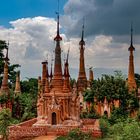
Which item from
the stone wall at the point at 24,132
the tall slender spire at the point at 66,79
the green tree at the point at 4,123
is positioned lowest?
the stone wall at the point at 24,132

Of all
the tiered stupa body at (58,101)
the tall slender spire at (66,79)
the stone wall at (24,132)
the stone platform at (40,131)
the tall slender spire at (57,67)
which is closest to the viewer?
the stone wall at (24,132)

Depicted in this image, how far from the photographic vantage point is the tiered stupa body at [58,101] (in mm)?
34719

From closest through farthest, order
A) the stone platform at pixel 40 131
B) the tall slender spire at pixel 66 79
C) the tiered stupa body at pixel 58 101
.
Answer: the stone platform at pixel 40 131 < the tiered stupa body at pixel 58 101 < the tall slender spire at pixel 66 79

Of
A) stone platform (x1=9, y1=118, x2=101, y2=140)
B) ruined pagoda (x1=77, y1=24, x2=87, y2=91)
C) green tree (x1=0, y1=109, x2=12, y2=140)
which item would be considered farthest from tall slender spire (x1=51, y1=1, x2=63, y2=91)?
ruined pagoda (x1=77, y1=24, x2=87, y2=91)

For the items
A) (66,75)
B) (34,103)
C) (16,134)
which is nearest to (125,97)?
(66,75)

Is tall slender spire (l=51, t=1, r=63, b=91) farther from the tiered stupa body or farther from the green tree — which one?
the green tree

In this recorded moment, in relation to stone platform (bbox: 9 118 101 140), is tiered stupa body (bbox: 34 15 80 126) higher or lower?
higher

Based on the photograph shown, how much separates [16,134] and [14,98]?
15.5m

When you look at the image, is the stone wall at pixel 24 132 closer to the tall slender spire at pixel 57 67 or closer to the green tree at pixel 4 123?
the green tree at pixel 4 123

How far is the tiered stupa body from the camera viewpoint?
34.7 metres

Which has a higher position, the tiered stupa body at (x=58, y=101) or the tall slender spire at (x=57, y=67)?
the tall slender spire at (x=57, y=67)

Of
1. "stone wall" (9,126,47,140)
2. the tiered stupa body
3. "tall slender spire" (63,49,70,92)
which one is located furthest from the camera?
"tall slender spire" (63,49,70,92)

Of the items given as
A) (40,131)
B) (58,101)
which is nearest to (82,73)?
(58,101)

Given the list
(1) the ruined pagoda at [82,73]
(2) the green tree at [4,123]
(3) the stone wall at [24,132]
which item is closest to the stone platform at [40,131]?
(3) the stone wall at [24,132]
